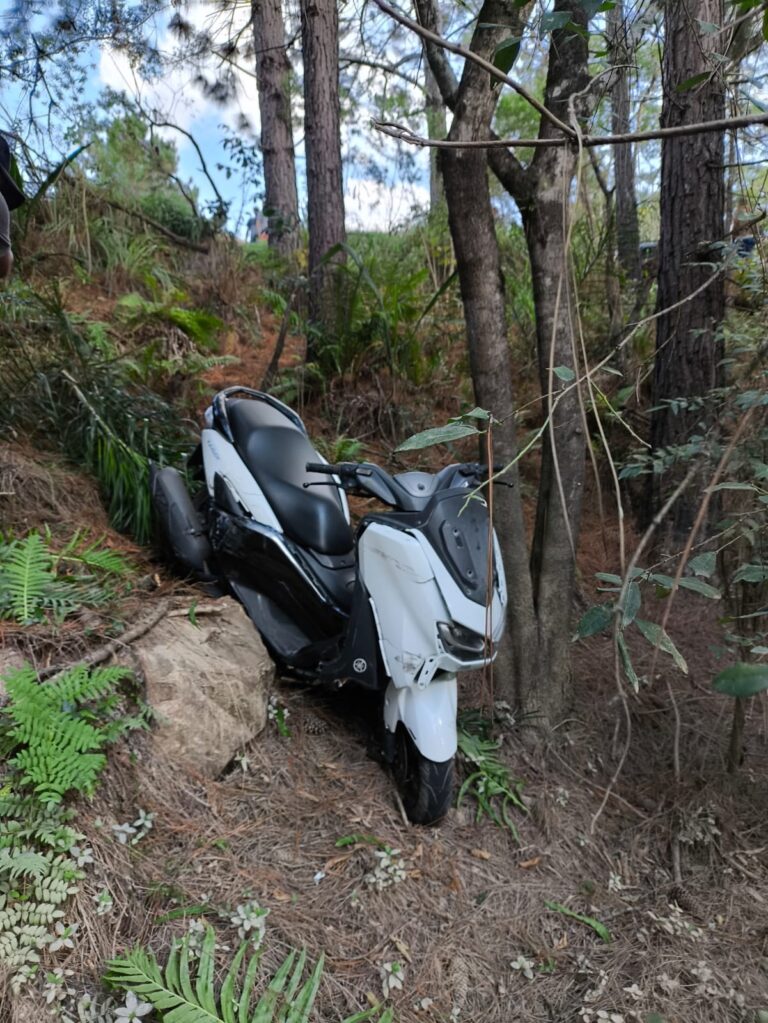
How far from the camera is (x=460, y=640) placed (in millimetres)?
2084

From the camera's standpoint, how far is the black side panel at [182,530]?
9.47ft

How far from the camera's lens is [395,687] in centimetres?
230

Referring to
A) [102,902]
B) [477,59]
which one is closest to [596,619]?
[477,59]

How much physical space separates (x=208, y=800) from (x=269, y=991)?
0.62 meters

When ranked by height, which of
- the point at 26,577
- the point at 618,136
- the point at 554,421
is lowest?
the point at 26,577

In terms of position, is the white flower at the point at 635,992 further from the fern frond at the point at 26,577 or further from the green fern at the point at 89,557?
the green fern at the point at 89,557

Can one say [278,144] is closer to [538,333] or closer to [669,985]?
[538,333]

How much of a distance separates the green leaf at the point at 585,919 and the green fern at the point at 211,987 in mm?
657

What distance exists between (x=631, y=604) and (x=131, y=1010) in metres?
1.37

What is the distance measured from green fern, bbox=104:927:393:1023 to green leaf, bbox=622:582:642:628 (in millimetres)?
1189

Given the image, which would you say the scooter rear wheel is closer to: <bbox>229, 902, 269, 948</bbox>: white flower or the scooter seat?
<bbox>229, 902, 269, 948</bbox>: white flower

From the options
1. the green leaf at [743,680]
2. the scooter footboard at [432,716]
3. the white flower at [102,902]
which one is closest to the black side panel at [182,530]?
the scooter footboard at [432,716]

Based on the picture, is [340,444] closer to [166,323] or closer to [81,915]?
[166,323]

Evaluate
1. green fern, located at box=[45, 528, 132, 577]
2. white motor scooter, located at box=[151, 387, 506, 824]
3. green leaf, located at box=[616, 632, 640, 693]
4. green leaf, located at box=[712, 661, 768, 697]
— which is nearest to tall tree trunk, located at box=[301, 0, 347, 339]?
white motor scooter, located at box=[151, 387, 506, 824]
